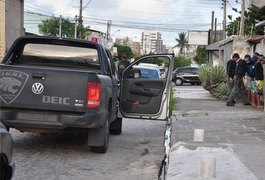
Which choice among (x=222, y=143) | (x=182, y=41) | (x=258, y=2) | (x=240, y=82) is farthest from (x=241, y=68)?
(x=182, y=41)

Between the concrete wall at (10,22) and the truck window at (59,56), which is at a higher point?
the concrete wall at (10,22)

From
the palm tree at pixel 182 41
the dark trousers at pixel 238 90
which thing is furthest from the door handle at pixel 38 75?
the palm tree at pixel 182 41

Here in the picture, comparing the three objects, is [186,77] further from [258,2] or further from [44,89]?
[44,89]

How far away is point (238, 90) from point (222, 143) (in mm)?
7996

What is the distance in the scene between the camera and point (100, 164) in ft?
24.0

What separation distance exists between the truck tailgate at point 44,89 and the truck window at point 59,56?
4.31 ft

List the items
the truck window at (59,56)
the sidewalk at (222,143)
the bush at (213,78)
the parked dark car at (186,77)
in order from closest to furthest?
the sidewalk at (222,143), the truck window at (59,56), the bush at (213,78), the parked dark car at (186,77)

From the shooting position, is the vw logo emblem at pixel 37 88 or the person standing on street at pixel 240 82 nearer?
the vw logo emblem at pixel 37 88

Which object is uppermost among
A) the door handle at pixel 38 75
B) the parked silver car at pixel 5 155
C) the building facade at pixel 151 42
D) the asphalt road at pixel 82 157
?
the building facade at pixel 151 42

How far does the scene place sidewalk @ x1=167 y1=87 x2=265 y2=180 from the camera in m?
6.29

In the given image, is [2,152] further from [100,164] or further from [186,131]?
[186,131]

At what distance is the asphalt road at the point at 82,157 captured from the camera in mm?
6633

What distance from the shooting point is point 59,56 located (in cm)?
870

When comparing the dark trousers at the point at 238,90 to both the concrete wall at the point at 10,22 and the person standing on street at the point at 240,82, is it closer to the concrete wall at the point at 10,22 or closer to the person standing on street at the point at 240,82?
the person standing on street at the point at 240,82
